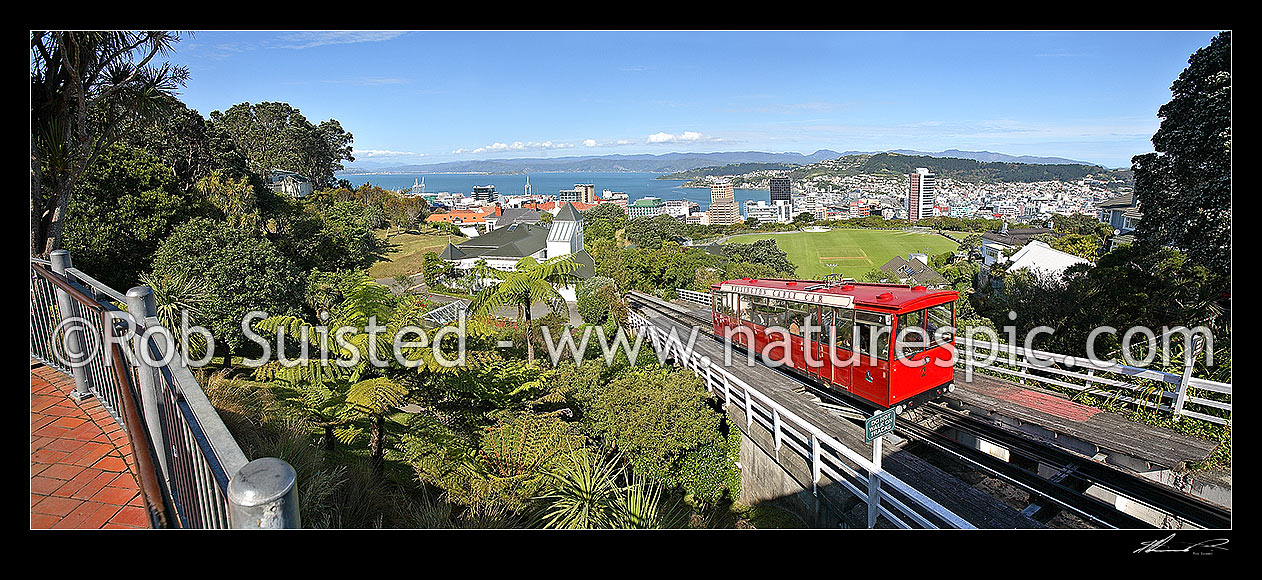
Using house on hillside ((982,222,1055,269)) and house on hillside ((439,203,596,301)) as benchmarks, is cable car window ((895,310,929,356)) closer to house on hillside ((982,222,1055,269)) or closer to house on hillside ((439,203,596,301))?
house on hillside ((982,222,1055,269))

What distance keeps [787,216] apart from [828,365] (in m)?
8.88

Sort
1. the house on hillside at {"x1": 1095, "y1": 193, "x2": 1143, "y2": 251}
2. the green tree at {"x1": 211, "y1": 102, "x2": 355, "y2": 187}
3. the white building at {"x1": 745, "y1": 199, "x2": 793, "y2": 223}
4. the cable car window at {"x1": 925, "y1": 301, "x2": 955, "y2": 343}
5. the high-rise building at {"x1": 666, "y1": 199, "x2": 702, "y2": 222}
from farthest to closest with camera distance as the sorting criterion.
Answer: the high-rise building at {"x1": 666, "y1": 199, "x2": 702, "y2": 222} → the green tree at {"x1": 211, "y1": 102, "x2": 355, "y2": 187} → the white building at {"x1": 745, "y1": 199, "x2": 793, "y2": 223} → the house on hillside at {"x1": 1095, "y1": 193, "x2": 1143, "y2": 251} → the cable car window at {"x1": 925, "y1": 301, "x2": 955, "y2": 343}

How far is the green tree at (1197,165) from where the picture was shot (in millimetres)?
4230

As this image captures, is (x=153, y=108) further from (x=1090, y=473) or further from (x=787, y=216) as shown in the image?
(x=787, y=216)

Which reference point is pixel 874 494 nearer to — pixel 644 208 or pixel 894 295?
pixel 894 295

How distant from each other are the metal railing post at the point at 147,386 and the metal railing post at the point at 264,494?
127 cm

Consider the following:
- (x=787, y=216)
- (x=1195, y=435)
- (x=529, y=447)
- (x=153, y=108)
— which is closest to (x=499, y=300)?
(x=529, y=447)

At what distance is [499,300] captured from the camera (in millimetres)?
8234

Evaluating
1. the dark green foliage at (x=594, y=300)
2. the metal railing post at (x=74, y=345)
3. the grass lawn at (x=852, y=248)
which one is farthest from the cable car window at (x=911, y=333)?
the dark green foliage at (x=594, y=300)

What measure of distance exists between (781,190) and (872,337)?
11676mm

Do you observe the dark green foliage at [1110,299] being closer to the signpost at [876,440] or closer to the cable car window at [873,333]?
the cable car window at [873,333]
